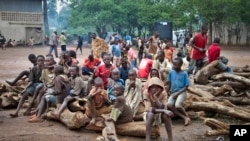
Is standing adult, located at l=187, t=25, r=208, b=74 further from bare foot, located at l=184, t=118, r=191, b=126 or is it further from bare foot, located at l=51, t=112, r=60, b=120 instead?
bare foot, located at l=51, t=112, r=60, b=120

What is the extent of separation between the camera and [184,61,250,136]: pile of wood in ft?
22.4

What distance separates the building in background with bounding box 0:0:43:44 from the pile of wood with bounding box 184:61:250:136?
2647cm

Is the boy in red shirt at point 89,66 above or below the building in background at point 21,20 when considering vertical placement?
below

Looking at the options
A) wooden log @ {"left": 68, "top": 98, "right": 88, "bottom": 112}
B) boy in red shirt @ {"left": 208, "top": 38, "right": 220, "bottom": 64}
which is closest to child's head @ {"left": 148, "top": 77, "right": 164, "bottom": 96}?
wooden log @ {"left": 68, "top": 98, "right": 88, "bottom": 112}

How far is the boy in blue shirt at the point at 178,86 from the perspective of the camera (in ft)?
22.5

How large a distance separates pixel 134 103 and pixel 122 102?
82cm

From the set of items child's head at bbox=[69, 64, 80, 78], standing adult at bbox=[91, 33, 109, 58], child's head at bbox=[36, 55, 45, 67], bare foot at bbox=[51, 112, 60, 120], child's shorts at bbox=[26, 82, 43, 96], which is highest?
standing adult at bbox=[91, 33, 109, 58]

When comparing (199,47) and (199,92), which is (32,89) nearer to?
(199,92)

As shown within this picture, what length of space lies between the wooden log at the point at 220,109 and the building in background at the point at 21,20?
29014 millimetres

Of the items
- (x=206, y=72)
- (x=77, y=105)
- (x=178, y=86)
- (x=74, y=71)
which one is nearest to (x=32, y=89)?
(x=74, y=71)

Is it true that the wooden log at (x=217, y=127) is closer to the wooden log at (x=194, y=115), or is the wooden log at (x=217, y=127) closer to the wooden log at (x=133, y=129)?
the wooden log at (x=133, y=129)

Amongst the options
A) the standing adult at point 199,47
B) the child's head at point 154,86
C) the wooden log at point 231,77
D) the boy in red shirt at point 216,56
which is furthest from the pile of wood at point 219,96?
the child's head at point 154,86

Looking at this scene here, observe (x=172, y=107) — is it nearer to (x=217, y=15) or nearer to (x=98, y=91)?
(x=98, y=91)

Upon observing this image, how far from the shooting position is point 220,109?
716 cm
